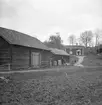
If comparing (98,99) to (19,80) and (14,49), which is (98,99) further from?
(14,49)

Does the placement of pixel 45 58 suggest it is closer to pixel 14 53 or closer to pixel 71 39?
pixel 14 53

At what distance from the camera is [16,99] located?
4.74m

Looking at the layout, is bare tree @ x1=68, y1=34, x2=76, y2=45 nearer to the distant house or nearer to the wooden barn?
the distant house

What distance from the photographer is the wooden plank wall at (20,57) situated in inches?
546

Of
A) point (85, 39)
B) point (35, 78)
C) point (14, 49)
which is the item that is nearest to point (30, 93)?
point (35, 78)

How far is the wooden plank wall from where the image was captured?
546 inches

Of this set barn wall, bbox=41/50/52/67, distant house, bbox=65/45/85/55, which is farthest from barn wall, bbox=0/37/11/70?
distant house, bbox=65/45/85/55

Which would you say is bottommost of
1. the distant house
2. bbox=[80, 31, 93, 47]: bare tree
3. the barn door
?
the barn door

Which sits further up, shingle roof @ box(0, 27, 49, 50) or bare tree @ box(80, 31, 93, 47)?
bare tree @ box(80, 31, 93, 47)

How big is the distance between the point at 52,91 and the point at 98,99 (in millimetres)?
2266

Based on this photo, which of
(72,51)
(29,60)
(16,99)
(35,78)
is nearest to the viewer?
(16,99)

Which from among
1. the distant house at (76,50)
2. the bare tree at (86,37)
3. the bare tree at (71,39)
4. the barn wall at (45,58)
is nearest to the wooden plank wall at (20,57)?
the barn wall at (45,58)

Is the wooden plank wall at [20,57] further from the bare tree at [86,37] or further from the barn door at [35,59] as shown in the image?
the bare tree at [86,37]

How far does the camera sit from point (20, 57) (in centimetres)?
1473
